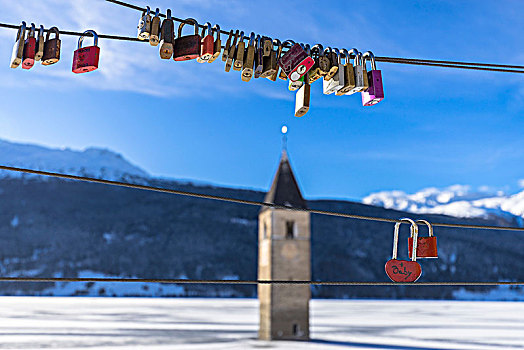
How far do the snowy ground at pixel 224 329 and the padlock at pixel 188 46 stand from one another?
2909 centimetres

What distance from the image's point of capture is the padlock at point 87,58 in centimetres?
320

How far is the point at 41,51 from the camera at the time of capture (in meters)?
3.15

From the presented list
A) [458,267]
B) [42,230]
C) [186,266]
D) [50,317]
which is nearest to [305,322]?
[50,317]

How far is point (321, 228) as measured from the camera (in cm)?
11600

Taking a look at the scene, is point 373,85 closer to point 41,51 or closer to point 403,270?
point 403,270

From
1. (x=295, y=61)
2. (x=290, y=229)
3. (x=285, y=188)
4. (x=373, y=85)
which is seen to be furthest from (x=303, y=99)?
(x=290, y=229)

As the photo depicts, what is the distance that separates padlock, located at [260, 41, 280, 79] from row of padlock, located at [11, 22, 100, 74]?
102 centimetres

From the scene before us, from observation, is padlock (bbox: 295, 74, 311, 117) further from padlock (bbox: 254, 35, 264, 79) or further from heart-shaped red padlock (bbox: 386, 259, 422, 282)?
heart-shaped red padlock (bbox: 386, 259, 422, 282)

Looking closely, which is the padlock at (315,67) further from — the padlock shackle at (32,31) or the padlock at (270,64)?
the padlock shackle at (32,31)

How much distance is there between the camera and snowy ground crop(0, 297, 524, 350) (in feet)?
165

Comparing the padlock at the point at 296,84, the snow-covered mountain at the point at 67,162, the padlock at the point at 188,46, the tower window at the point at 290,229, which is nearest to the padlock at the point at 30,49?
the padlock at the point at 188,46

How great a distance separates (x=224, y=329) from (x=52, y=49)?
65.8 metres

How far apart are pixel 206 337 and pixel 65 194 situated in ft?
279

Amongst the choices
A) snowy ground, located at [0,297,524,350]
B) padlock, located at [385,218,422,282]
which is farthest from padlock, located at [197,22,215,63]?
snowy ground, located at [0,297,524,350]
